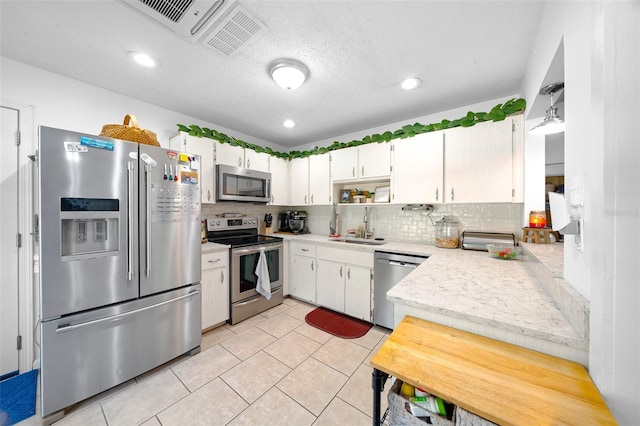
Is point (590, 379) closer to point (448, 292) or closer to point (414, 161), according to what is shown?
point (448, 292)

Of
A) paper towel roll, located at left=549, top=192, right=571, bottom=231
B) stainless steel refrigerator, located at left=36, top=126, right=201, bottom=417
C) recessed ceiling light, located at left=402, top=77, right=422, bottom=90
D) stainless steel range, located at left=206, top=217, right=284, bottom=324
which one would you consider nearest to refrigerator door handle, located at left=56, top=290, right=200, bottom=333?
stainless steel refrigerator, located at left=36, top=126, right=201, bottom=417

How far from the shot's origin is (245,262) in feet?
8.63

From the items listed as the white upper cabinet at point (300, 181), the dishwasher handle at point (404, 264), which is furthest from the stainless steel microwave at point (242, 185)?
the dishwasher handle at point (404, 264)

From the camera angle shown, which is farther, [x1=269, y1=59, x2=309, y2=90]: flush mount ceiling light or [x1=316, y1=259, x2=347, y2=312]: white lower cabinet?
[x1=316, y1=259, x2=347, y2=312]: white lower cabinet

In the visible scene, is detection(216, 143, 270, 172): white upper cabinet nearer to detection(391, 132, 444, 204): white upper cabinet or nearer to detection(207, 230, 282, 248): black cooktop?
detection(207, 230, 282, 248): black cooktop

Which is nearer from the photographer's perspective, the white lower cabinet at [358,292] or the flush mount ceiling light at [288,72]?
the flush mount ceiling light at [288,72]

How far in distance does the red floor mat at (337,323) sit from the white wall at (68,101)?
8.95 ft

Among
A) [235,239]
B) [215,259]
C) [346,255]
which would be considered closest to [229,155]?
[235,239]

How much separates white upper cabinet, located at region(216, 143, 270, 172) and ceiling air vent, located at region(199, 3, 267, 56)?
137cm

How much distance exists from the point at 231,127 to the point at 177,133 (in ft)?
2.37

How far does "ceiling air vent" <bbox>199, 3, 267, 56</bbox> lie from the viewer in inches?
50.7

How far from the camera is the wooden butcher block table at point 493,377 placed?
0.57 meters

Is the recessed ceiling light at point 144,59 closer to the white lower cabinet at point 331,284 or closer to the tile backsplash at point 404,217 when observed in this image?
the tile backsplash at point 404,217

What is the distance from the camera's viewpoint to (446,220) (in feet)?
8.22
